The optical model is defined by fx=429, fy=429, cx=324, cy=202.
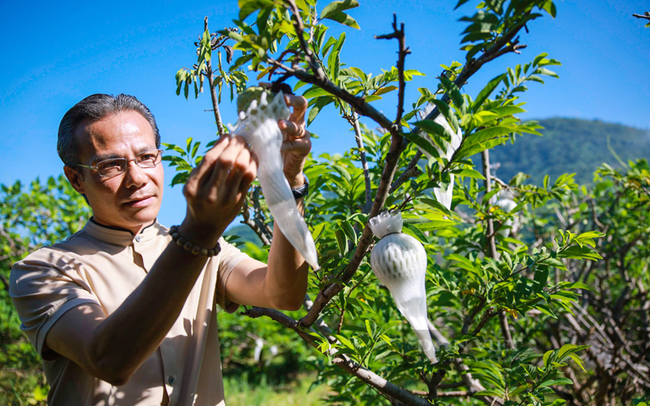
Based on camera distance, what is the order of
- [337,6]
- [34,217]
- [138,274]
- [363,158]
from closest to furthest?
[337,6], [138,274], [363,158], [34,217]

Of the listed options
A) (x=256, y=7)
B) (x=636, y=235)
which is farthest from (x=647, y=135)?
(x=256, y=7)

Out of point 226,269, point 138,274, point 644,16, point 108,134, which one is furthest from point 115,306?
point 644,16

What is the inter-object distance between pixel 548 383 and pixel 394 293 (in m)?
0.81

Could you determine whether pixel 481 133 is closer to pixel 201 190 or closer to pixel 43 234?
pixel 201 190

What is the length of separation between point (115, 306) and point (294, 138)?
72 centimetres

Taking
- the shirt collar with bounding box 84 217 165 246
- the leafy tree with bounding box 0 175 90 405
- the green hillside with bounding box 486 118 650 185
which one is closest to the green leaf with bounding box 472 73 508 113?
the shirt collar with bounding box 84 217 165 246

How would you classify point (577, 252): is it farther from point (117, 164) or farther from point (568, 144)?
point (568, 144)

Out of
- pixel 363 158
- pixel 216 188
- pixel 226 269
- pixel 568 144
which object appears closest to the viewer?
pixel 216 188

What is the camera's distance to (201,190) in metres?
0.81

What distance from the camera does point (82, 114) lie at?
49.9 inches

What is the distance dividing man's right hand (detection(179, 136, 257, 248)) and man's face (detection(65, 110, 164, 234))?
465 mm

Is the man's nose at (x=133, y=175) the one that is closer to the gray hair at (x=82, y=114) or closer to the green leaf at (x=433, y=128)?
the gray hair at (x=82, y=114)

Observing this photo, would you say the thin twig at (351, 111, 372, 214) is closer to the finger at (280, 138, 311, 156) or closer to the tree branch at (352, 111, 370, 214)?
the tree branch at (352, 111, 370, 214)

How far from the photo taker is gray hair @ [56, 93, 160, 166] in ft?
4.11
